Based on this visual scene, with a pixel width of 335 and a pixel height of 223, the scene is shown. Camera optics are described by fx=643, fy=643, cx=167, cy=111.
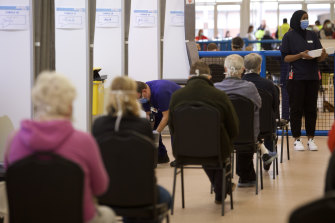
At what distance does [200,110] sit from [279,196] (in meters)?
1.44

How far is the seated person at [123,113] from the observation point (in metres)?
3.54

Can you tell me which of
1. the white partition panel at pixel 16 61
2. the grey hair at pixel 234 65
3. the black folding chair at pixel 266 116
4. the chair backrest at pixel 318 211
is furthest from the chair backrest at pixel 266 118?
the chair backrest at pixel 318 211

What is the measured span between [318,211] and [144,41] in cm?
764

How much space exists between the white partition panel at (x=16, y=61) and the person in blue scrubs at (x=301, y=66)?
3.28 m

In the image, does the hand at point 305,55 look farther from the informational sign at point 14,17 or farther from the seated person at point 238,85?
the informational sign at point 14,17

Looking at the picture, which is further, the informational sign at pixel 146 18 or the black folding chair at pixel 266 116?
the informational sign at pixel 146 18

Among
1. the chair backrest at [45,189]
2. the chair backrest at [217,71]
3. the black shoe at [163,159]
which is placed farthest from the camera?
the chair backrest at [217,71]

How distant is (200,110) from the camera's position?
4.65 metres

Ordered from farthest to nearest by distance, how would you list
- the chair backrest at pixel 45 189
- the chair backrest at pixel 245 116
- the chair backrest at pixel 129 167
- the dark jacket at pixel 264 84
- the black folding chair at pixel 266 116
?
the dark jacket at pixel 264 84
the black folding chair at pixel 266 116
the chair backrest at pixel 245 116
the chair backrest at pixel 129 167
the chair backrest at pixel 45 189

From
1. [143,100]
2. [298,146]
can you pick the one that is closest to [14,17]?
[143,100]

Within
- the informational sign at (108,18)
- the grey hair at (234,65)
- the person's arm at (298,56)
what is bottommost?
the grey hair at (234,65)

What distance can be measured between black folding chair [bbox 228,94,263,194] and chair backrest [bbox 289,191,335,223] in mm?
3323

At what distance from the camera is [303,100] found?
7.89 meters

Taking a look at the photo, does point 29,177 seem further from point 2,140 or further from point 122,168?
point 2,140
